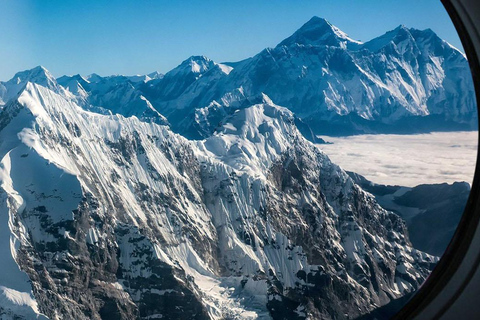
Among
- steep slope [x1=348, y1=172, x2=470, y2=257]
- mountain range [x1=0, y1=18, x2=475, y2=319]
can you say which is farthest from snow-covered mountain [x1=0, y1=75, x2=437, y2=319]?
steep slope [x1=348, y1=172, x2=470, y2=257]

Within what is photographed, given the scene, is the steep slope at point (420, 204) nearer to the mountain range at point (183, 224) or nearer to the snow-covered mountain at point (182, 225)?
the mountain range at point (183, 224)

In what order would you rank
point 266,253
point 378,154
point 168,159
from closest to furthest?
point 266,253
point 168,159
point 378,154

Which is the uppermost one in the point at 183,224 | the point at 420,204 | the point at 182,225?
the point at 183,224

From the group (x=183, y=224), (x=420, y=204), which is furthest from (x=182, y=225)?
(x=420, y=204)

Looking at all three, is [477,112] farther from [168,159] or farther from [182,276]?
[168,159]

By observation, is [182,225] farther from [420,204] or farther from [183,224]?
[420,204]

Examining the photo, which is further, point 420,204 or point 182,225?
point 420,204

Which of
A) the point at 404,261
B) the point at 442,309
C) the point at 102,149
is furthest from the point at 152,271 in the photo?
the point at 442,309
